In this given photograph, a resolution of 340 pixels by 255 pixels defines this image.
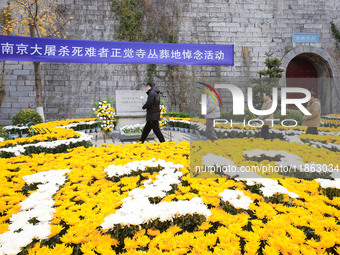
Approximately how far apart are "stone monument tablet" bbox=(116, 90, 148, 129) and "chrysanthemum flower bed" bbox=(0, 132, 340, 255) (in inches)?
229

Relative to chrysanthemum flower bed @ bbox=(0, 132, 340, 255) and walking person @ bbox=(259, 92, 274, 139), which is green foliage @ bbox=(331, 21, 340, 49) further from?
walking person @ bbox=(259, 92, 274, 139)

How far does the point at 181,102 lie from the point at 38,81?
22.2 feet

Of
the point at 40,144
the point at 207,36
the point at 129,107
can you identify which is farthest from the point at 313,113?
the point at 207,36

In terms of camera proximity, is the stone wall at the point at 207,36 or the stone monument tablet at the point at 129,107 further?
the stone wall at the point at 207,36

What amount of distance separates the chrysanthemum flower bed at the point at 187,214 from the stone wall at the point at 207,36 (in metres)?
9.77

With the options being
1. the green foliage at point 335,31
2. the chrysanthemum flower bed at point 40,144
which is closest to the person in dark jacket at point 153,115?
the chrysanthemum flower bed at point 40,144

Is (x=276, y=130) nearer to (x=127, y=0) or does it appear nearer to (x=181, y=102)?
(x=181, y=102)

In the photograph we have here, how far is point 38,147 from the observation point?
3.82 m

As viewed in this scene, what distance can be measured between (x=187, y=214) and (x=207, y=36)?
11.9 meters

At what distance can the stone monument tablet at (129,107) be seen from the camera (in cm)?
802

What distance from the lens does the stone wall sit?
11.1 metres

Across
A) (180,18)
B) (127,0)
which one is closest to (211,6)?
(180,18)

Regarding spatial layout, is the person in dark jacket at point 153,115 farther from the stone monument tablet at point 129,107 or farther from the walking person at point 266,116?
the walking person at point 266,116

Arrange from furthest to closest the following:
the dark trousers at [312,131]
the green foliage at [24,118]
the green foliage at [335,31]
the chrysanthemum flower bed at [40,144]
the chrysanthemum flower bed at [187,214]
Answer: the green foliage at [335,31] → the green foliage at [24,118] → the chrysanthemum flower bed at [40,144] → the dark trousers at [312,131] → the chrysanthemum flower bed at [187,214]
